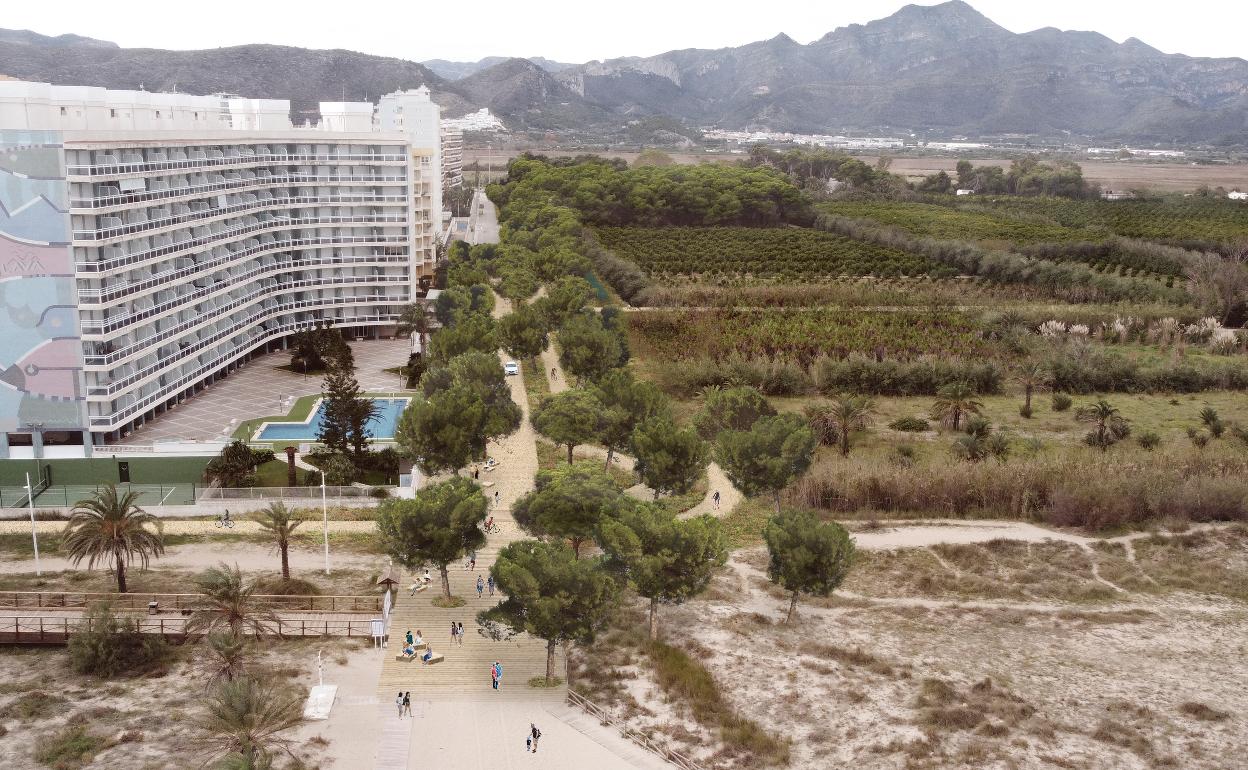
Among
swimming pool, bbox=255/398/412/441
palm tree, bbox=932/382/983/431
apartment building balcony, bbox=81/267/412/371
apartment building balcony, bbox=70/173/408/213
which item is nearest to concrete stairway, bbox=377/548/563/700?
swimming pool, bbox=255/398/412/441

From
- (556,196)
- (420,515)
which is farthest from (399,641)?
(556,196)

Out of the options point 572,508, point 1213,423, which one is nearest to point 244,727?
point 572,508

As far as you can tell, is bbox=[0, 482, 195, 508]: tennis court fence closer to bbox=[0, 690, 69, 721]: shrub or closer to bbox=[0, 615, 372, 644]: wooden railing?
bbox=[0, 615, 372, 644]: wooden railing

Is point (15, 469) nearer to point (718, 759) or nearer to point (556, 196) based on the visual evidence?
point (718, 759)

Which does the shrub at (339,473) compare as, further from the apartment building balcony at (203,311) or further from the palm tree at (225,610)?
the palm tree at (225,610)

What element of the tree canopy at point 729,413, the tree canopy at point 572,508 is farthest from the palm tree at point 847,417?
the tree canopy at point 572,508
